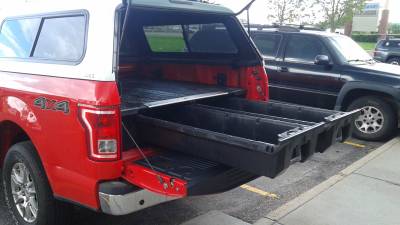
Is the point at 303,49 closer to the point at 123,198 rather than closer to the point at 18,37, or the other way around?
the point at 18,37

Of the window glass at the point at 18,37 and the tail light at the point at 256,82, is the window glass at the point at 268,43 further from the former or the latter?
the window glass at the point at 18,37

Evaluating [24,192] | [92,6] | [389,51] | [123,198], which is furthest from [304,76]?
[389,51]

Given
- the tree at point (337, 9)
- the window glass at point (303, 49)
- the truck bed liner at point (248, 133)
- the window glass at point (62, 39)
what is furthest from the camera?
the tree at point (337, 9)

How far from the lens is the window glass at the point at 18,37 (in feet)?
12.1

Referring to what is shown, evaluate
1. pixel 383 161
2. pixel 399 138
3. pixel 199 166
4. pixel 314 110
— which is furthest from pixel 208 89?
pixel 399 138

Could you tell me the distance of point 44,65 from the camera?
3354 millimetres

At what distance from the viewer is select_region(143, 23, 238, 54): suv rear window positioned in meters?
4.86

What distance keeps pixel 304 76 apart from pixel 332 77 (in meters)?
0.50

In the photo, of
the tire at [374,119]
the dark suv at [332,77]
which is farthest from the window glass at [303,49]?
the tire at [374,119]

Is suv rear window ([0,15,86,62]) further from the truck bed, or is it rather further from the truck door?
the truck door

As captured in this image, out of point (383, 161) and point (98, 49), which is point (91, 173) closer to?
point (98, 49)

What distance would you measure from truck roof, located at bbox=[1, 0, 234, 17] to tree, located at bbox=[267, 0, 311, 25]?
14.8 metres

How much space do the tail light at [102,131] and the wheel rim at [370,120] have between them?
5.26 metres

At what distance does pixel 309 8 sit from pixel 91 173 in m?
17.3
